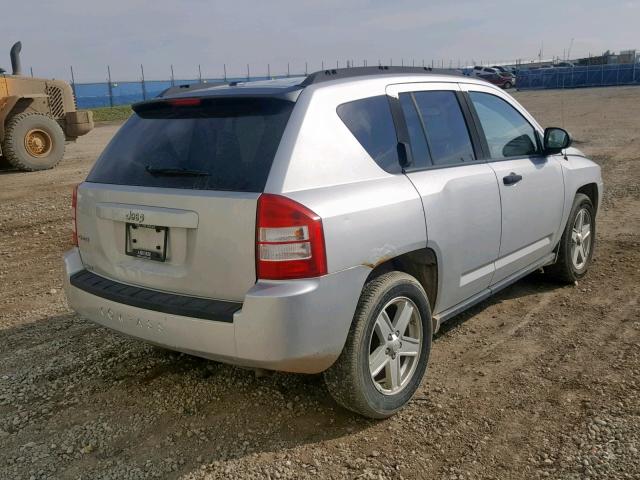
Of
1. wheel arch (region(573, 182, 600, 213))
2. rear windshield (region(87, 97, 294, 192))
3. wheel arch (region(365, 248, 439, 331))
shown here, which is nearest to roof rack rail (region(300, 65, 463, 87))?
rear windshield (region(87, 97, 294, 192))

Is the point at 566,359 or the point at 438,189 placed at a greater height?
the point at 438,189

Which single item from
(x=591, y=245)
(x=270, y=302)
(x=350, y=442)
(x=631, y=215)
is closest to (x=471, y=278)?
(x=350, y=442)

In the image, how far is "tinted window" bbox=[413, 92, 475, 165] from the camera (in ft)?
12.1

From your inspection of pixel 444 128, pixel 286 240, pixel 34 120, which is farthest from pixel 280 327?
pixel 34 120

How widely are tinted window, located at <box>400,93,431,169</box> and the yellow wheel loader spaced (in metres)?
11.7

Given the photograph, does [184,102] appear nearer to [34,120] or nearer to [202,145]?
[202,145]

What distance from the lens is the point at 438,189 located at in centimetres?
349

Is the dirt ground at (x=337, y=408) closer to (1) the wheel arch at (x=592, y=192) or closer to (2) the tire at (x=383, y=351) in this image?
(2) the tire at (x=383, y=351)

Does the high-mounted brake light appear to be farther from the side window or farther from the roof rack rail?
the side window

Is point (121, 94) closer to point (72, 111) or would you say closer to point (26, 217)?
point (72, 111)

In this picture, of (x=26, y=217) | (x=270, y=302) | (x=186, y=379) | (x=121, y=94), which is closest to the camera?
(x=270, y=302)

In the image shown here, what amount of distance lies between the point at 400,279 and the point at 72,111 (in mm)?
13473

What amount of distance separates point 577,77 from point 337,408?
52907mm

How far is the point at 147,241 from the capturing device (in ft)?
10.1
